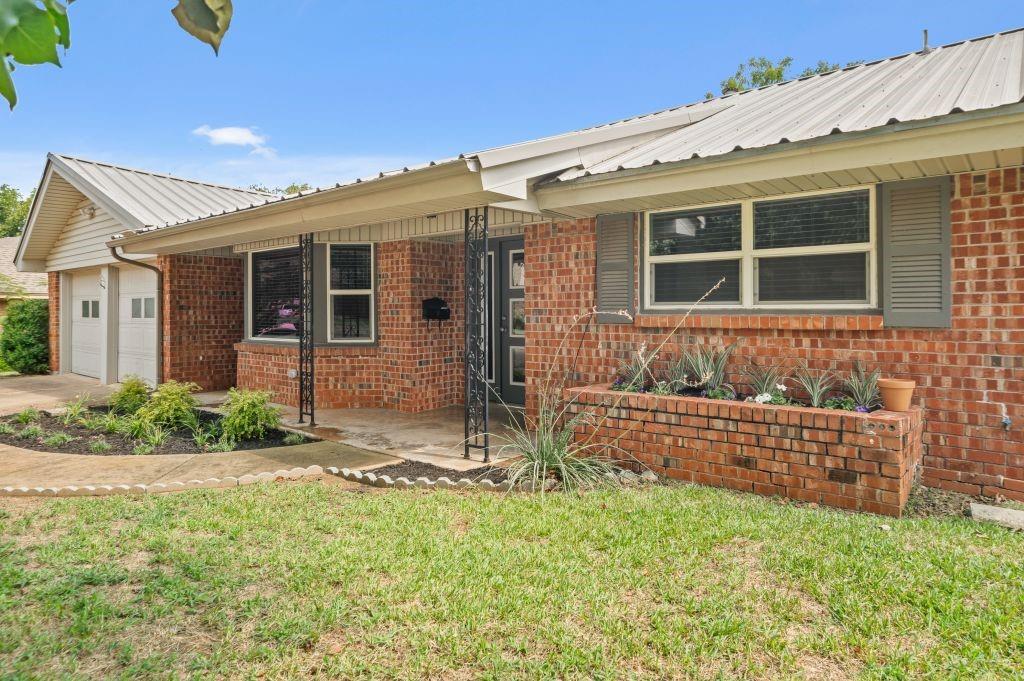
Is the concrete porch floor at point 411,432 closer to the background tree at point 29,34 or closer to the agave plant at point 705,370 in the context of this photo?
the agave plant at point 705,370

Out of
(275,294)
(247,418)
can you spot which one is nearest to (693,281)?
(247,418)

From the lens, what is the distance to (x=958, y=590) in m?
3.15

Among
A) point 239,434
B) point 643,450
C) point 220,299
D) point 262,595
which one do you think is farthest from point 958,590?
point 220,299

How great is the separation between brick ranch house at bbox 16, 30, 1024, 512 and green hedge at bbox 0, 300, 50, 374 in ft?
33.0

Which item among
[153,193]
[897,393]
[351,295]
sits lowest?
[897,393]

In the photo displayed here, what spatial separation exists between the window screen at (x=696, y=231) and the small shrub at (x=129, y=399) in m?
7.68

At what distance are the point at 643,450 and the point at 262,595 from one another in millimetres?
3457

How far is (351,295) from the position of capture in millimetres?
9680

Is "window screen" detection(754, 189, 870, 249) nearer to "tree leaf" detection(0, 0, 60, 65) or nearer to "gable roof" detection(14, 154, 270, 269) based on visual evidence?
"tree leaf" detection(0, 0, 60, 65)

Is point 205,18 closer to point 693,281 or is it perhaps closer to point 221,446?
point 693,281

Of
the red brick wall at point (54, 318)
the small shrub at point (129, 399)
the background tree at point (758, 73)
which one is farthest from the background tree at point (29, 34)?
the background tree at point (758, 73)

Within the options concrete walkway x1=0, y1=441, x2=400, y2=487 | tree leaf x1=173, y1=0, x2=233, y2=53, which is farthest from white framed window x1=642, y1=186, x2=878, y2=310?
tree leaf x1=173, y1=0, x2=233, y2=53

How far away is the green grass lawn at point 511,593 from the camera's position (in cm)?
266

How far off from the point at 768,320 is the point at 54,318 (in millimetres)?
17532
